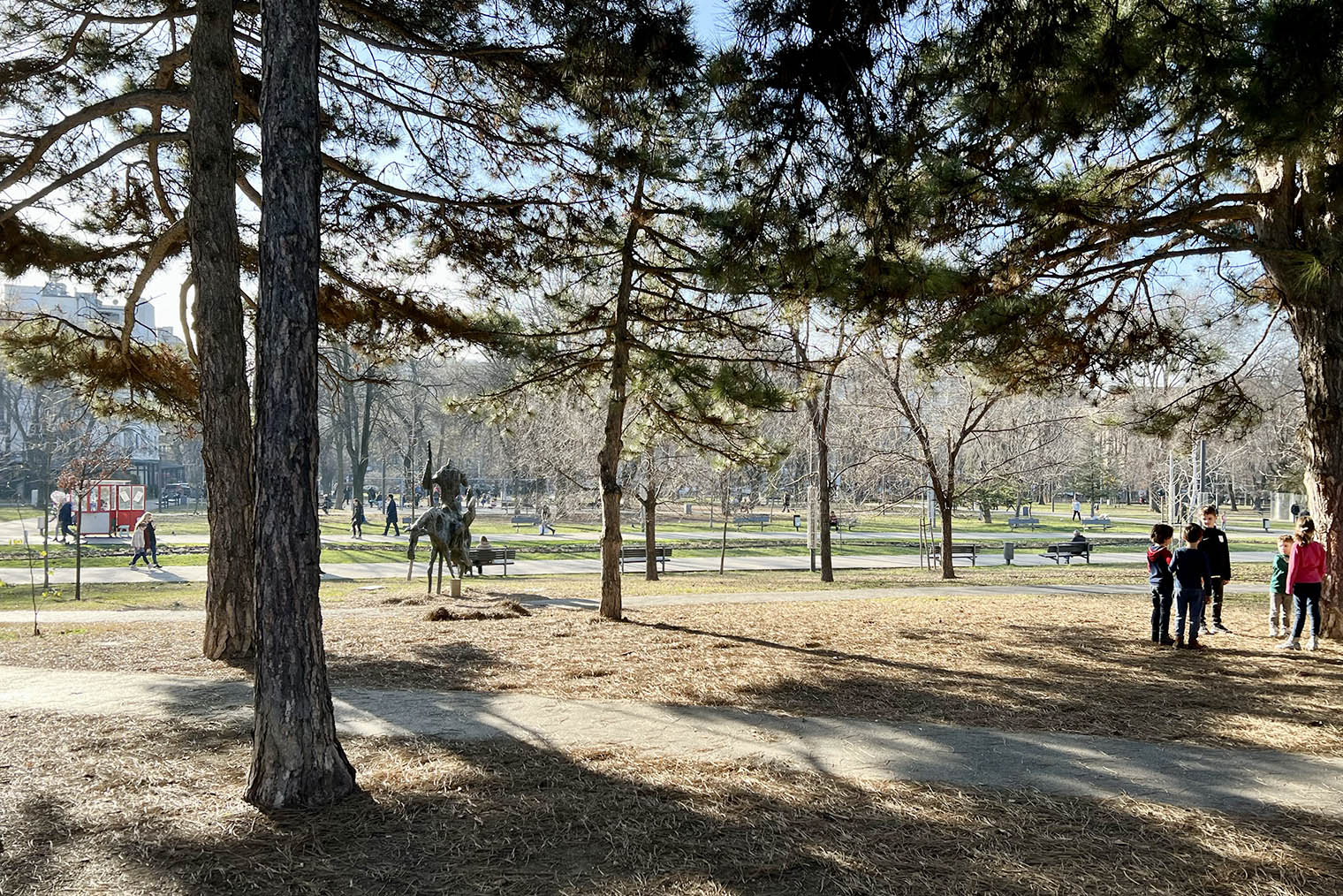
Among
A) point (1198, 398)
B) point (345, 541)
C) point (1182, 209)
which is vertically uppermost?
point (1182, 209)

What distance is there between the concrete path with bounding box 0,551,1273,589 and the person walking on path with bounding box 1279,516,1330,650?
10.3m

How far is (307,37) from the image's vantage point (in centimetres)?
449

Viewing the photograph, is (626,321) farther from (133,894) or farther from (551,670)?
(133,894)

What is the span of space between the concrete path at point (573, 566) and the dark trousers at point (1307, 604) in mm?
10181

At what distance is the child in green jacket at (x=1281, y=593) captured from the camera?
31.3ft

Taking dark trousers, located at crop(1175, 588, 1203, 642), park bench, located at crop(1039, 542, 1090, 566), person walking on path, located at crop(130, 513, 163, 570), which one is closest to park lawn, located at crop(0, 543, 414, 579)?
person walking on path, located at crop(130, 513, 163, 570)

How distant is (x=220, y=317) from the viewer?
7.91 meters

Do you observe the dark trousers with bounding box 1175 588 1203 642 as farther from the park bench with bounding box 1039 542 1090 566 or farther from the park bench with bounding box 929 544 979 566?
the park bench with bounding box 1039 542 1090 566

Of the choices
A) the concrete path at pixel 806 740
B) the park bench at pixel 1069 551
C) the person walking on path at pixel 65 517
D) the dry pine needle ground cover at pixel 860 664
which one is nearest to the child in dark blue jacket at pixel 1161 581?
the dry pine needle ground cover at pixel 860 664

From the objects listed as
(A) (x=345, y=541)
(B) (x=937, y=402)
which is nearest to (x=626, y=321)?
(B) (x=937, y=402)

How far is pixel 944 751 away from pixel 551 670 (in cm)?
383

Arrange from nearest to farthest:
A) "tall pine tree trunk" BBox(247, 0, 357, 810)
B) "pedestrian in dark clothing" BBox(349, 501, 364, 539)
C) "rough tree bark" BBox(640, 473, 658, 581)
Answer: "tall pine tree trunk" BBox(247, 0, 357, 810) → "rough tree bark" BBox(640, 473, 658, 581) → "pedestrian in dark clothing" BBox(349, 501, 364, 539)

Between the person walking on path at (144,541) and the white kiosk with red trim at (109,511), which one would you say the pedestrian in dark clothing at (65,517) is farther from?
the person walking on path at (144,541)

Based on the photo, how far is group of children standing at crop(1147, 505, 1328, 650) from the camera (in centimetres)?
879
